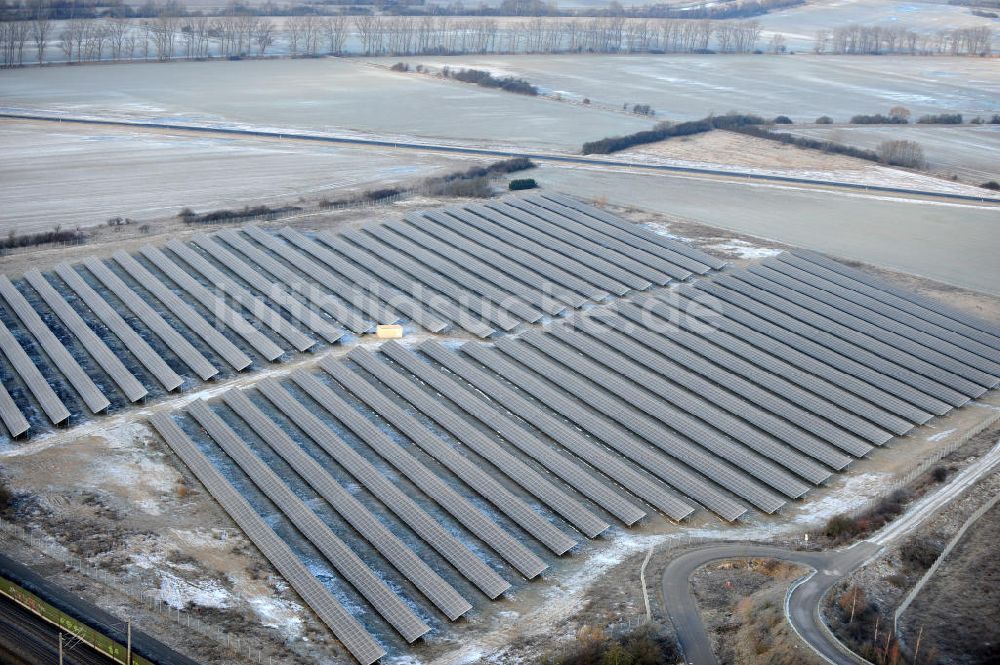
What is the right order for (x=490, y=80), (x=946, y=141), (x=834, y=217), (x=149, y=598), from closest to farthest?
(x=149, y=598) → (x=834, y=217) → (x=946, y=141) → (x=490, y=80)

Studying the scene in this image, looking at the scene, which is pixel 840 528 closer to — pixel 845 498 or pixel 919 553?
pixel 919 553

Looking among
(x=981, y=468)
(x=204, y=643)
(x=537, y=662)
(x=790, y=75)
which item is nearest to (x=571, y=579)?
(x=537, y=662)

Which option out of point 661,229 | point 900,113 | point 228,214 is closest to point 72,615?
point 228,214

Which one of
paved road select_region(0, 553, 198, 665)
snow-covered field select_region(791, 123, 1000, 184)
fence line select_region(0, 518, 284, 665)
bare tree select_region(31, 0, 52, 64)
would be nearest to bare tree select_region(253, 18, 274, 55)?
bare tree select_region(31, 0, 52, 64)

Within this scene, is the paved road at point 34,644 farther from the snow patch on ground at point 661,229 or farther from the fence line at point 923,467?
the snow patch on ground at point 661,229

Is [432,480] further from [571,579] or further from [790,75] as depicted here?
[790,75]

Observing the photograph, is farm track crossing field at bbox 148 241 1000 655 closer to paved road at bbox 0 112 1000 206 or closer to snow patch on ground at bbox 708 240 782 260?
snow patch on ground at bbox 708 240 782 260

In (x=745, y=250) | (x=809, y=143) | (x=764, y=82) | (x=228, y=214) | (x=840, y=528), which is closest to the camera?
(x=840, y=528)
